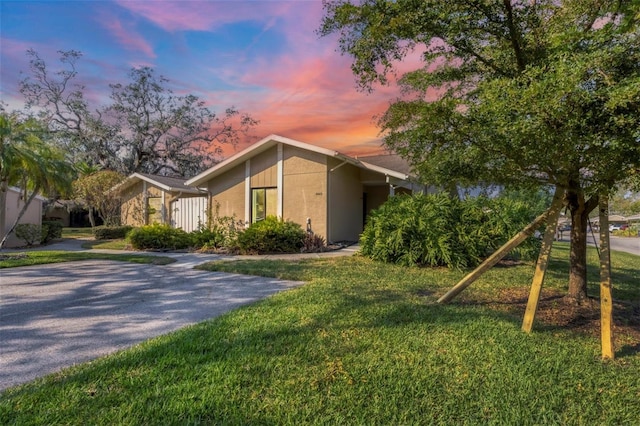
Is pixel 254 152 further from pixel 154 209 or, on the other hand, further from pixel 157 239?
pixel 154 209

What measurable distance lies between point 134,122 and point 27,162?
2209 centimetres

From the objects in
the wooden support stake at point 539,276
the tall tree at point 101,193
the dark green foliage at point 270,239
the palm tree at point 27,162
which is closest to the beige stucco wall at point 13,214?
the palm tree at point 27,162

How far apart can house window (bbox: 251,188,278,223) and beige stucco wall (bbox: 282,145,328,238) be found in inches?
24.3

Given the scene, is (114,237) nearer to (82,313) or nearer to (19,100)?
(82,313)

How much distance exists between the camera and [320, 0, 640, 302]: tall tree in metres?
3.00

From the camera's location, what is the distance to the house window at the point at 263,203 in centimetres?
1380

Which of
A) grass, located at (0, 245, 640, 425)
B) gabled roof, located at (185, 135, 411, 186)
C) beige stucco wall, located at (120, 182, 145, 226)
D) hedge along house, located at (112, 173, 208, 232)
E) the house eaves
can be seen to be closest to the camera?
grass, located at (0, 245, 640, 425)

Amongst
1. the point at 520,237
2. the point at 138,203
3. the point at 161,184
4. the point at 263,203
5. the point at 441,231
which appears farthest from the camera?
the point at 138,203

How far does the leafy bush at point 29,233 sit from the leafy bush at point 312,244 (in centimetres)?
1130

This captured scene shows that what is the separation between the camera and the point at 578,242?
509cm

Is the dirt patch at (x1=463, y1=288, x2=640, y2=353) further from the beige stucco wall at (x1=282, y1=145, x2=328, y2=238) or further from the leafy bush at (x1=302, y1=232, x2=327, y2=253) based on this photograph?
the beige stucco wall at (x1=282, y1=145, x2=328, y2=238)

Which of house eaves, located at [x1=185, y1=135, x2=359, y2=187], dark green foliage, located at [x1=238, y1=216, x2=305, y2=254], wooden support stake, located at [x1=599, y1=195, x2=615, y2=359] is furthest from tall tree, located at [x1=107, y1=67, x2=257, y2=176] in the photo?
wooden support stake, located at [x1=599, y1=195, x2=615, y2=359]

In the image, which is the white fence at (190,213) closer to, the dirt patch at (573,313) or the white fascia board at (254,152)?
the white fascia board at (254,152)

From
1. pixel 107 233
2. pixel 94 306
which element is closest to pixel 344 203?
pixel 94 306
